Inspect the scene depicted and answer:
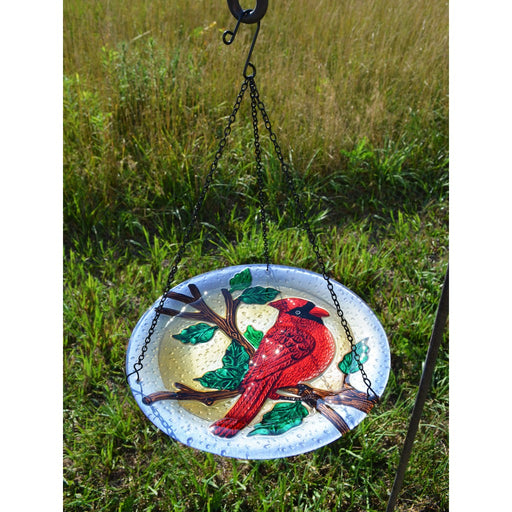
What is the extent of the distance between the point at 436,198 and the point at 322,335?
2029 mm

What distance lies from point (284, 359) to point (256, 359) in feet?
0.38

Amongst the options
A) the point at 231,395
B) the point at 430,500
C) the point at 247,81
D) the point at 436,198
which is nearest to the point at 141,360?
the point at 231,395

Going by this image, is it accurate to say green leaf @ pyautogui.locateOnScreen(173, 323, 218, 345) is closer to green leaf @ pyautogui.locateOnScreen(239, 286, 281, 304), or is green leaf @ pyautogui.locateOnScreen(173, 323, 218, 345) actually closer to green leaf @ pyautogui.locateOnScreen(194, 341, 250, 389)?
green leaf @ pyautogui.locateOnScreen(194, 341, 250, 389)

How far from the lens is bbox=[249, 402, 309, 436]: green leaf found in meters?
1.77

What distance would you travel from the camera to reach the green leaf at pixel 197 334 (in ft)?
7.14

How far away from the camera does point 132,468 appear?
2.31 meters

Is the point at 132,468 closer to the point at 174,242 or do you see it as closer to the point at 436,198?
the point at 174,242

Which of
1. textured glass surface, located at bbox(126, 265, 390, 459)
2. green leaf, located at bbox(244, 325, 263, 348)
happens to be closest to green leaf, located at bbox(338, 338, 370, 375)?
textured glass surface, located at bbox(126, 265, 390, 459)

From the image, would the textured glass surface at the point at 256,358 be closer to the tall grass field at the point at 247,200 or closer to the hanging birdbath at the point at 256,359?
the hanging birdbath at the point at 256,359

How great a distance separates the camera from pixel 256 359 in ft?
6.86

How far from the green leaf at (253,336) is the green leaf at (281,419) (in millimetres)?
335

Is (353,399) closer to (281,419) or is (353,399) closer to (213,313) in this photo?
(281,419)

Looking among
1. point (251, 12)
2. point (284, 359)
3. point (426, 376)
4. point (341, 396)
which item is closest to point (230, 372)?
point (284, 359)

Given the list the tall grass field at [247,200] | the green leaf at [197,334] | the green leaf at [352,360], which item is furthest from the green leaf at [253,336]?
the tall grass field at [247,200]
